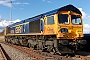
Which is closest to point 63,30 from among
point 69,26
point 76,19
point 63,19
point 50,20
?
point 69,26

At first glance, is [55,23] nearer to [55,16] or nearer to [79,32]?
[55,16]

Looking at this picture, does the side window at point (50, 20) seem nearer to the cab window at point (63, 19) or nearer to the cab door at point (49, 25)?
the cab door at point (49, 25)

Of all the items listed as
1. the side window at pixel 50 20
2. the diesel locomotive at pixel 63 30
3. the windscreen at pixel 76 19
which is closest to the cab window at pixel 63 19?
the diesel locomotive at pixel 63 30

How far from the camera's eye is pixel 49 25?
14.1m

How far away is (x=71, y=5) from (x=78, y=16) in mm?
1015

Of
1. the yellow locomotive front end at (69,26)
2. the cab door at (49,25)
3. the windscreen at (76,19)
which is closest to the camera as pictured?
the yellow locomotive front end at (69,26)

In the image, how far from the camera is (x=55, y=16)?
1327cm

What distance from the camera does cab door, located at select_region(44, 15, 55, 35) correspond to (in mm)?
13616

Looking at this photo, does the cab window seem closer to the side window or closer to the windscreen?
the windscreen

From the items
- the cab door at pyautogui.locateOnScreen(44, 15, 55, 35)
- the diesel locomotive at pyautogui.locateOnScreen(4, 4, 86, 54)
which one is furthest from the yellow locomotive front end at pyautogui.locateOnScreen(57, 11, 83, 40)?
the cab door at pyautogui.locateOnScreen(44, 15, 55, 35)

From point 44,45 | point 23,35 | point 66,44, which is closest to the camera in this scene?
point 66,44

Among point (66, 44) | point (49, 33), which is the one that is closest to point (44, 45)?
point (49, 33)

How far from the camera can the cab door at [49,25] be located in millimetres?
13616

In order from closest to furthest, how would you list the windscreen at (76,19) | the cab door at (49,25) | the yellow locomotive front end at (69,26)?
the yellow locomotive front end at (69,26) → the cab door at (49,25) → the windscreen at (76,19)
